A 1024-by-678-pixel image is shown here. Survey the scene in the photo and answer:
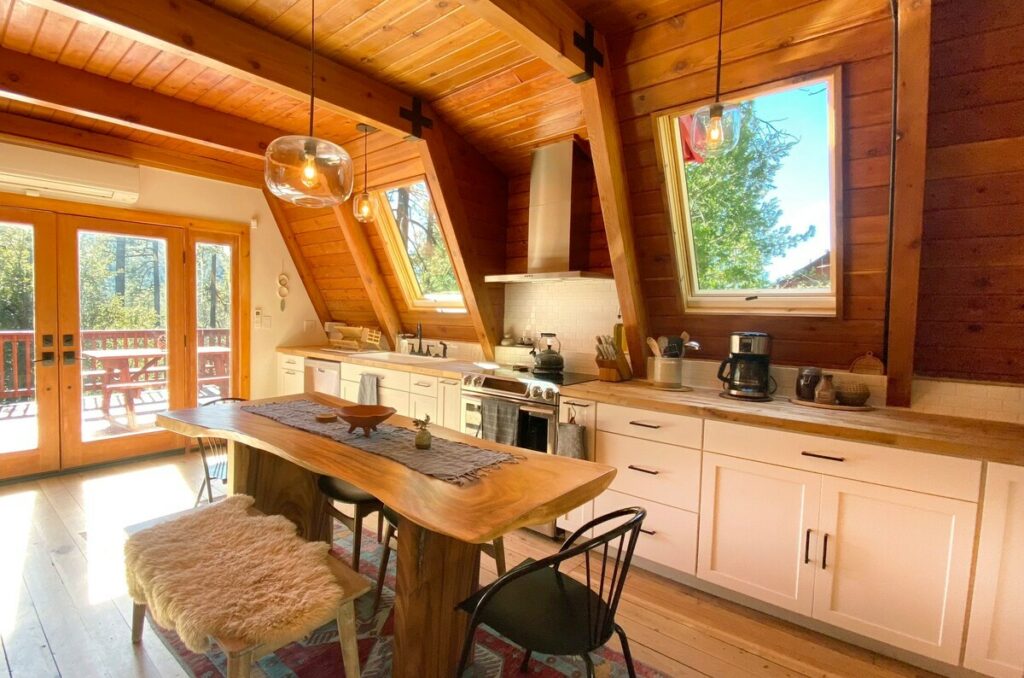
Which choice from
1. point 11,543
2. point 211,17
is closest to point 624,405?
point 211,17

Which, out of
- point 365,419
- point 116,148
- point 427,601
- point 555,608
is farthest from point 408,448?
point 116,148

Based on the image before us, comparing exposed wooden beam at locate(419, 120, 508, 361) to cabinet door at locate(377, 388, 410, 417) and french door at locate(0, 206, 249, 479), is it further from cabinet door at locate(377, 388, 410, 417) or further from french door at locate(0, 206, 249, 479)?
french door at locate(0, 206, 249, 479)

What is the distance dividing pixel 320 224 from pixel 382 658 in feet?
12.5

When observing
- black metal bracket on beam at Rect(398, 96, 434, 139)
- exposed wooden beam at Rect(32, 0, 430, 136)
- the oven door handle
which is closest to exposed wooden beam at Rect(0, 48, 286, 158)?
exposed wooden beam at Rect(32, 0, 430, 136)

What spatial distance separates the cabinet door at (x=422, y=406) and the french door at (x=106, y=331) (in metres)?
2.11

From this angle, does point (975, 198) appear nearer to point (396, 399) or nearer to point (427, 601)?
point (427, 601)

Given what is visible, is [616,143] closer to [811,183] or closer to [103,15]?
[811,183]

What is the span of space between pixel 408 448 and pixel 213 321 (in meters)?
3.65

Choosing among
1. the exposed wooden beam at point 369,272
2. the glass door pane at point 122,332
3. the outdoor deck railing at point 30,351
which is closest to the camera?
the outdoor deck railing at point 30,351

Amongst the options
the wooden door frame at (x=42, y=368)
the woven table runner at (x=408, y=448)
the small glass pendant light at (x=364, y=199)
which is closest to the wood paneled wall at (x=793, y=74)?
the small glass pendant light at (x=364, y=199)

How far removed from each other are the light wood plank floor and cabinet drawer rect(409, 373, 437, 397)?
1.25 meters

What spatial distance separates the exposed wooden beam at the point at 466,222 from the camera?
329 centimetres

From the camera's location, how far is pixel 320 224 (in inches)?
181

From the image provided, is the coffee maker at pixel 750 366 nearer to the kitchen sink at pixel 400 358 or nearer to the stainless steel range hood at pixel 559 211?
the stainless steel range hood at pixel 559 211
